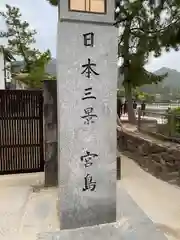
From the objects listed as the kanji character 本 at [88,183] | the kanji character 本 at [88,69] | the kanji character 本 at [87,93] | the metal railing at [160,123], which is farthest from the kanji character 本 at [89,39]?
the metal railing at [160,123]

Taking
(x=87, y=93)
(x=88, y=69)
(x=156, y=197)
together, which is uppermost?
(x=88, y=69)

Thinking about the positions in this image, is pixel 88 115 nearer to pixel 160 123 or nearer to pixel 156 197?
pixel 156 197

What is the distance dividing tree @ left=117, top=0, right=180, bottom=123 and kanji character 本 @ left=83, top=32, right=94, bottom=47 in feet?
19.5

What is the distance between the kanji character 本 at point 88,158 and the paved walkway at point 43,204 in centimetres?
71

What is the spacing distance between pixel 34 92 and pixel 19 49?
17139 millimetres

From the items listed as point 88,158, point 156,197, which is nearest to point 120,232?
point 88,158

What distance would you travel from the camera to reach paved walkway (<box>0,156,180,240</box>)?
2.71 metres

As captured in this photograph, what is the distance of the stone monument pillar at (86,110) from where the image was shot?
2.22 meters

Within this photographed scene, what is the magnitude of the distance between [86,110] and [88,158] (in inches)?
16.3

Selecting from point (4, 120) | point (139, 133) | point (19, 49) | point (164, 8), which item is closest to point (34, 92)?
point (4, 120)

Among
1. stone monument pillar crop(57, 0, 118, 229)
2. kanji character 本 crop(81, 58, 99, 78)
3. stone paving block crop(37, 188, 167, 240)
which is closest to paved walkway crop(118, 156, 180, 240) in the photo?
stone paving block crop(37, 188, 167, 240)

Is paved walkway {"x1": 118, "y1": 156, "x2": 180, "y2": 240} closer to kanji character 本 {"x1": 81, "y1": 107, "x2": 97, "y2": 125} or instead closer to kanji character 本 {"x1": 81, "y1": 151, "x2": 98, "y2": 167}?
kanji character 本 {"x1": 81, "y1": 151, "x2": 98, "y2": 167}

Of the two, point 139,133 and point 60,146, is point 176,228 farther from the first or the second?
point 139,133

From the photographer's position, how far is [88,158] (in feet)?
7.78
